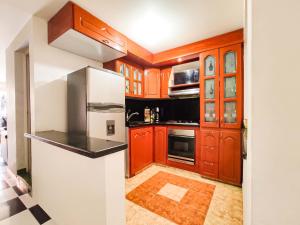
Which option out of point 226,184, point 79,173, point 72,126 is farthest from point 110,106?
point 226,184

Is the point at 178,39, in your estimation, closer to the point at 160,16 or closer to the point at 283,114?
the point at 160,16

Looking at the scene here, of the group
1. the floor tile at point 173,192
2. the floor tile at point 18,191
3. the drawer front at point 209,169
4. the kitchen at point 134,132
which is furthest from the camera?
the drawer front at point 209,169

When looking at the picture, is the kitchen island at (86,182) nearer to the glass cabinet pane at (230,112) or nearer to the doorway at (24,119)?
the doorway at (24,119)

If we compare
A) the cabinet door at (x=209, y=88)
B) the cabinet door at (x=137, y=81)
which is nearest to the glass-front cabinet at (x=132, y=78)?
the cabinet door at (x=137, y=81)

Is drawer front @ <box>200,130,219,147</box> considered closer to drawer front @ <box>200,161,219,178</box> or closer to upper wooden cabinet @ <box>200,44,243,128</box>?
upper wooden cabinet @ <box>200,44,243,128</box>

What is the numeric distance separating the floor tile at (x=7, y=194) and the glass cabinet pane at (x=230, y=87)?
3.37 metres

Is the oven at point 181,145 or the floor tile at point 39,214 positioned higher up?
the oven at point 181,145

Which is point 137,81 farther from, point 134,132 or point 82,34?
point 82,34

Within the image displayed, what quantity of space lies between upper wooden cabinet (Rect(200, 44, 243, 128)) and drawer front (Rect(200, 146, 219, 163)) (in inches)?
14.9

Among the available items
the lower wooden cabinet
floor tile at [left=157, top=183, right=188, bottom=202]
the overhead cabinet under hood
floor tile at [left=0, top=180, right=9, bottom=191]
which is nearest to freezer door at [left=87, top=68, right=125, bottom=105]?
the overhead cabinet under hood

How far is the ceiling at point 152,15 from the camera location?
1499 mm

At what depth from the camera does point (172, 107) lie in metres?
3.19

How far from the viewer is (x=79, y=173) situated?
3.23 feet

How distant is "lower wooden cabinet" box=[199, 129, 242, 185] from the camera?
2.03 m
